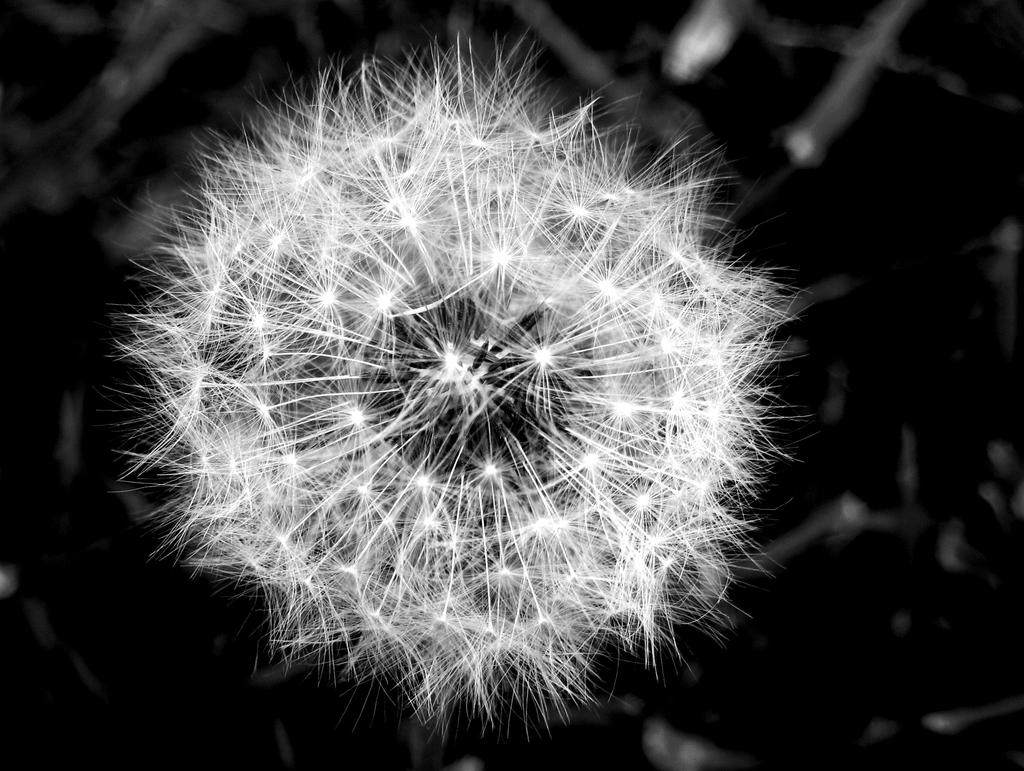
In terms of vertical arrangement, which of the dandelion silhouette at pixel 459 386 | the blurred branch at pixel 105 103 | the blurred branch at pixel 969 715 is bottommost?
the blurred branch at pixel 969 715

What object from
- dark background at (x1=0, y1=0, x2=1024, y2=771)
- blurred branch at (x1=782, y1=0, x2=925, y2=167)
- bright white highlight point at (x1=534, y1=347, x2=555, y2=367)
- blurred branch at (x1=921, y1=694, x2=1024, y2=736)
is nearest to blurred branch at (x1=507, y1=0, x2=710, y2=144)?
dark background at (x1=0, y1=0, x2=1024, y2=771)

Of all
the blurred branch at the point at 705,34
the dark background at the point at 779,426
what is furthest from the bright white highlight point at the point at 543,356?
the blurred branch at the point at 705,34

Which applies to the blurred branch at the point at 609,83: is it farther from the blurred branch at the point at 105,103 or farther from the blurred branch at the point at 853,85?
the blurred branch at the point at 105,103

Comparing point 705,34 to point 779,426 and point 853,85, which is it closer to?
point 853,85

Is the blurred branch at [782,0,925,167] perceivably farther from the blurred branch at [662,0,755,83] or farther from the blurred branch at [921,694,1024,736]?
the blurred branch at [921,694,1024,736]

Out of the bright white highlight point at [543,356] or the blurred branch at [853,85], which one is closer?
the bright white highlight point at [543,356]

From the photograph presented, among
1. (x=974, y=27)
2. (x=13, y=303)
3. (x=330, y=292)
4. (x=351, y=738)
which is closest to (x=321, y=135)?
(x=330, y=292)

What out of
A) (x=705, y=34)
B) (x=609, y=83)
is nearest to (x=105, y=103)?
(x=609, y=83)
